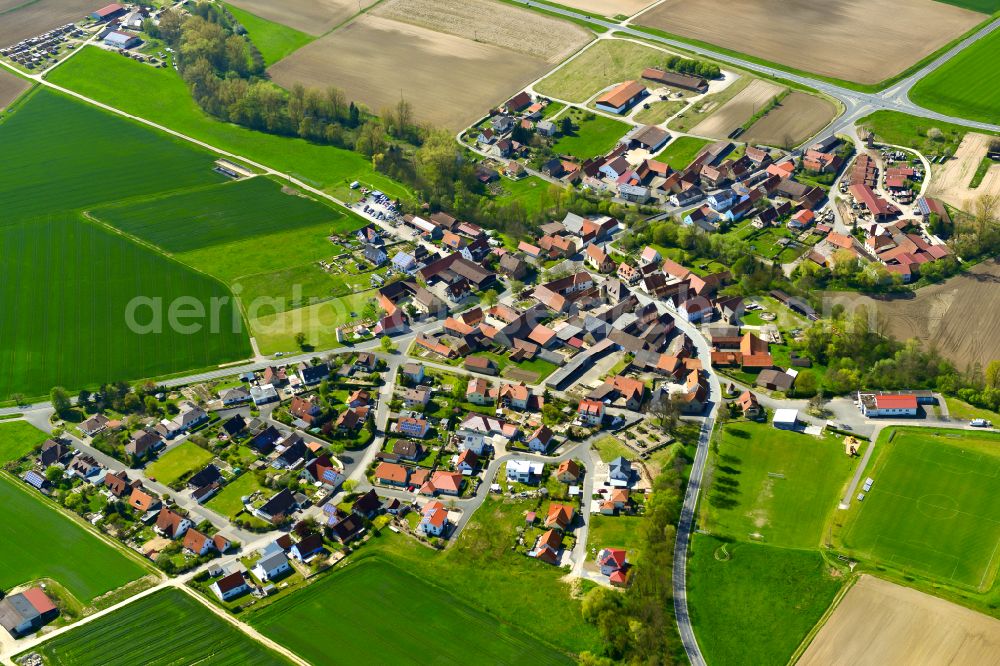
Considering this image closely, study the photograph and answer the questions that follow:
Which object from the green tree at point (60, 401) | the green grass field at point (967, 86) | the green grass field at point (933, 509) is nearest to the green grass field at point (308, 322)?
the green tree at point (60, 401)

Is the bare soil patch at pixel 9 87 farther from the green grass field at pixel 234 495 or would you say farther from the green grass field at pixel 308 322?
the green grass field at pixel 234 495

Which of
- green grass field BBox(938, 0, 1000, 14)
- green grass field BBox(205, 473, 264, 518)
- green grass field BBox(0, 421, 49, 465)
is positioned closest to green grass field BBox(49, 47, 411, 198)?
green grass field BBox(0, 421, 49, 465)

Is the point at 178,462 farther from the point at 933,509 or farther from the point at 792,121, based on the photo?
the point at 792,121

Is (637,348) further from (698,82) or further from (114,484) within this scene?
(698,82)

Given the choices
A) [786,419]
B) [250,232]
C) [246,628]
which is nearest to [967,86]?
[786,419]

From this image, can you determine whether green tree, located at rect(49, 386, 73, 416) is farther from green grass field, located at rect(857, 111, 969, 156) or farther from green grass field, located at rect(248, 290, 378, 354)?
green grass field, located at rect(857, 111, 969, 156)

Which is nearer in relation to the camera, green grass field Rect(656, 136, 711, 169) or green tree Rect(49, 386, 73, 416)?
green tree Rect(49, 386, 73, 416)
